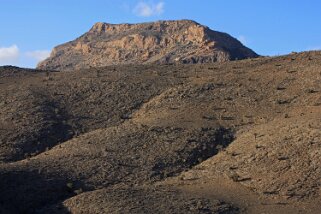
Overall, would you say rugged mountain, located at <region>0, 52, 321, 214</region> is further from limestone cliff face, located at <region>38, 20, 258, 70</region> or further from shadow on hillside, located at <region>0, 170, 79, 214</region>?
limestone cliff face, located at <region>38, 20, 258, 70</region>

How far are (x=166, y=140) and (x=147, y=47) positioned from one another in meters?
56.6

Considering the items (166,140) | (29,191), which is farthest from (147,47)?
(29,191)

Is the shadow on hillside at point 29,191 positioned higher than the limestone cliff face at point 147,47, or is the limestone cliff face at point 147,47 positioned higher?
the limestone cliff face at point 147,47

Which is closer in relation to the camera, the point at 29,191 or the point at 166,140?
the point at 29,191

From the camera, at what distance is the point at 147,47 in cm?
8706

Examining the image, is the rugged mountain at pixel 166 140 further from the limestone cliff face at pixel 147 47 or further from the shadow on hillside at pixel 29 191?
the limestone cliff face at pixel 147 47

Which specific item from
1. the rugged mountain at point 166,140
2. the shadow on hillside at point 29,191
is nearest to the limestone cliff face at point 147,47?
the rugged mountain at point 166,140

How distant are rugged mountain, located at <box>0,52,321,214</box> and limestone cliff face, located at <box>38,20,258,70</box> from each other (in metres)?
31.7

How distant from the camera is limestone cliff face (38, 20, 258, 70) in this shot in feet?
255

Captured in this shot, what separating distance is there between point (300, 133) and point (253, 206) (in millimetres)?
6290

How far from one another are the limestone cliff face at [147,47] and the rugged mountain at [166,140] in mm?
31714

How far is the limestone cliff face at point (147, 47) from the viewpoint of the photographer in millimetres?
77688

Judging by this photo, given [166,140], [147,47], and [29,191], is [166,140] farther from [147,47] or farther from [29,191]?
[147,47]

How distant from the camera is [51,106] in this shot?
124 feet
